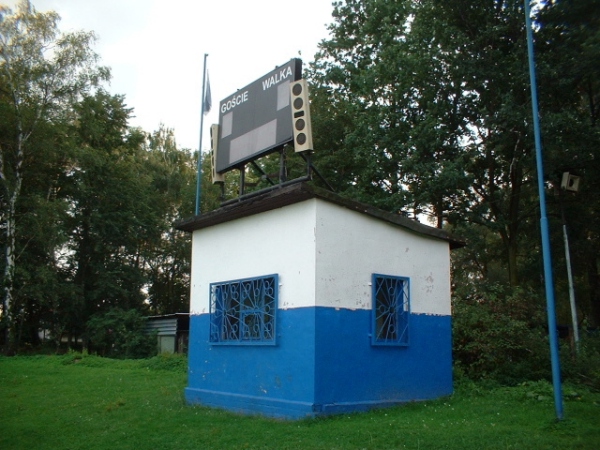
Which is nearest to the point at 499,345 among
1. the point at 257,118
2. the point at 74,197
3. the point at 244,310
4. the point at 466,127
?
the point at 244,310

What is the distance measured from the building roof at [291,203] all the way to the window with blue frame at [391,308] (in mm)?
1168

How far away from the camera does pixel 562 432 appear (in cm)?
873

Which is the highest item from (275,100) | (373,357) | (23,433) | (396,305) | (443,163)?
(443,163)

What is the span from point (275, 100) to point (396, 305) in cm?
485

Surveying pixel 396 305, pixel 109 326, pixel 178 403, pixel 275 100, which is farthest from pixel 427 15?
pixel 109 326

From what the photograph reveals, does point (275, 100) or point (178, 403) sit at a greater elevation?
point (275, 100)

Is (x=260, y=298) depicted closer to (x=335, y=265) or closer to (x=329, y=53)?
(x=335, y=265)

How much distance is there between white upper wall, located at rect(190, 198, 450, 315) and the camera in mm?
10453

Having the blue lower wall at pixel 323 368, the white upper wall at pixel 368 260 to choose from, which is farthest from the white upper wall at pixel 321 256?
the blue lower wall at pixel 323 368

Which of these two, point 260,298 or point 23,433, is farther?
point 260,298

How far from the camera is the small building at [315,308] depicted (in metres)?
10.3

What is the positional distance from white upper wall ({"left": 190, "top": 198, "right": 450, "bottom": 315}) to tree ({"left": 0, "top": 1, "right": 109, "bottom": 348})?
58.6 feet

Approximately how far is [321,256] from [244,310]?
2245 mm

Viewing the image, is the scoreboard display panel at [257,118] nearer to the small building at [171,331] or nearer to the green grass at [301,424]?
the green grass at [301,424]
